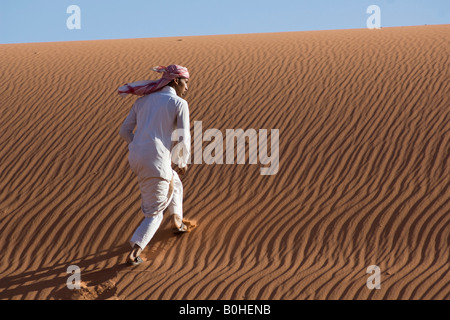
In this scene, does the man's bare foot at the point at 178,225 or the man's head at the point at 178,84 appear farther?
the man's bare foot at the point at 178,225

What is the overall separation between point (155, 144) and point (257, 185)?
2.49 m

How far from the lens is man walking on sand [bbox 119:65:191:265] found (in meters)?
5.95

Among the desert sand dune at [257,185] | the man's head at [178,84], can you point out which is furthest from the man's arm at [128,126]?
the desert sand dune at [257,185]

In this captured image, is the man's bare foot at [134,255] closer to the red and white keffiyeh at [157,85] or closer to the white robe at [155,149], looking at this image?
the white robe at [155,149]

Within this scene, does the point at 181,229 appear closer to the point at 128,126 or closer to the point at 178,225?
the point at 178,225

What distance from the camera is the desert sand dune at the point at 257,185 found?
5.77m

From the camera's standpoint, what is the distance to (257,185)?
8109 millimetres

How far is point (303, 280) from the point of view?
5539 mm

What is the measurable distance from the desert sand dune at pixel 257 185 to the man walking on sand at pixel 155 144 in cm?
44

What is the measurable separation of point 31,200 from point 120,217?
4.96ft

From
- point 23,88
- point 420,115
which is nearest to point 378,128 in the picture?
point 420,115

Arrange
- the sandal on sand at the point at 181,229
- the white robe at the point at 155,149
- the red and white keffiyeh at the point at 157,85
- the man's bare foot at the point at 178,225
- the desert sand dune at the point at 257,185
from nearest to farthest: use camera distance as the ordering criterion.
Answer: the desert sand dune at the point at 257,185 → the white robe at the point at 155,149 → the red and white keffiyeh at the point at 157,85 → the man's bare foot at the point at 178,225 → the sandal on sand at the point at 181,229

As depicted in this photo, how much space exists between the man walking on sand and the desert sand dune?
17.3 inches
